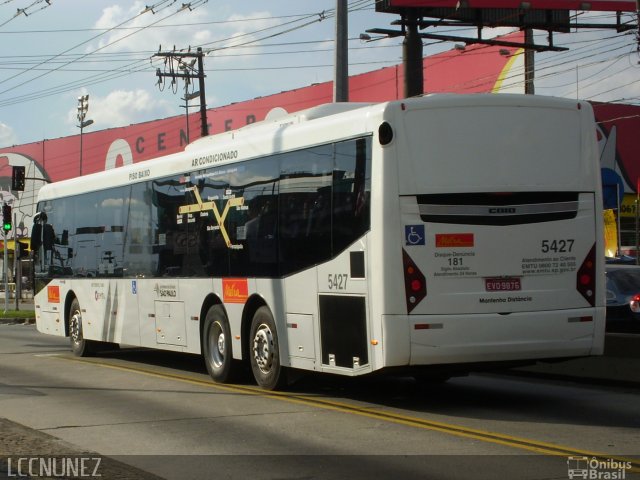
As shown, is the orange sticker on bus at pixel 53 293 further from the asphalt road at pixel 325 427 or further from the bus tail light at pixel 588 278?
the bus tail light at pixel 588 278

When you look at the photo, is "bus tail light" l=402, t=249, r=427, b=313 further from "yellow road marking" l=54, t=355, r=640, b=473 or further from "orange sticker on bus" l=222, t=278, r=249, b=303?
"orange sticker on bus" l=222, t=278, r=249, b=303

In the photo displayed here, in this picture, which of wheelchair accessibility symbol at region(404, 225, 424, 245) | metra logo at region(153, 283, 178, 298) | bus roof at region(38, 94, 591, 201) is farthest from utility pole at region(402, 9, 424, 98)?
wheelchair accessibility symbol at region(404, 225, 424, 245)

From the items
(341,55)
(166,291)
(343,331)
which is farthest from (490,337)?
(341,55)

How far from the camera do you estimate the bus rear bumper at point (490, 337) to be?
10.2m

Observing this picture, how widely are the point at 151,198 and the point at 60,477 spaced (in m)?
9.35

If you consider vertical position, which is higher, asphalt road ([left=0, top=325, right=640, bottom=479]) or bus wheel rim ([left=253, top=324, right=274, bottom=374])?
bus wheel rim ([left=253, top=324, right=274, bottom=374])

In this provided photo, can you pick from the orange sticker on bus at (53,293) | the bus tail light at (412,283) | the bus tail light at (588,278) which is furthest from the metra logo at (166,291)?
the bus tail light at (588,278)

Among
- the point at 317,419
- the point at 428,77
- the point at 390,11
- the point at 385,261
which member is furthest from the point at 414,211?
the point at 428,77

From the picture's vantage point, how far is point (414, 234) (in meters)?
10.4

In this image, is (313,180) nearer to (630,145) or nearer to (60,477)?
(60,477)

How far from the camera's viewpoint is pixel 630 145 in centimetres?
4397

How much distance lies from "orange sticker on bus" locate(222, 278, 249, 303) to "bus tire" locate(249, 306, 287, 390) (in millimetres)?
374

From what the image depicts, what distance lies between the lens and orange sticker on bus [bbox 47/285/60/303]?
20531 millimetres

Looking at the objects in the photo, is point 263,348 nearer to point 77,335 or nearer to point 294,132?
point 294,132
